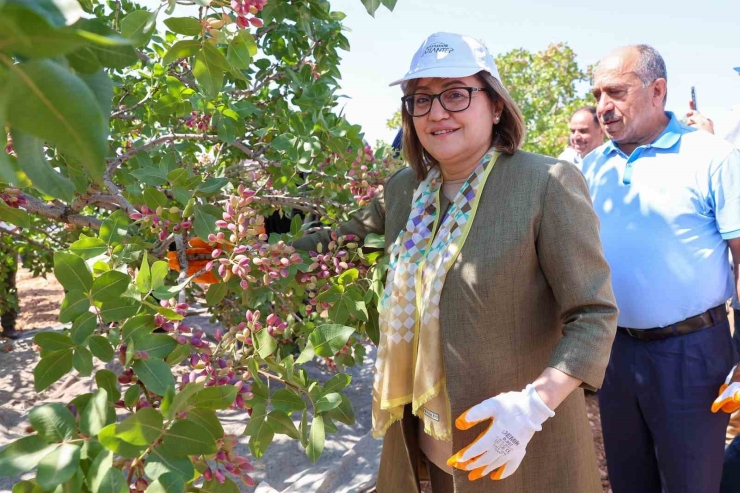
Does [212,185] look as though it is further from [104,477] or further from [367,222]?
[104,477]

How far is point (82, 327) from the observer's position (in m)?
1.15

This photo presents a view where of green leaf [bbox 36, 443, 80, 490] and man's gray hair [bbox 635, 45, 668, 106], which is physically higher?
man's gray hair [bbox 635, 45, 668, 106]

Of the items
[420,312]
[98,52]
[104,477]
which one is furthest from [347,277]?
[98,52]

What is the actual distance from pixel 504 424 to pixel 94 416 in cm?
91

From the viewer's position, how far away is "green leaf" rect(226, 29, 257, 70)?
4.76 ft

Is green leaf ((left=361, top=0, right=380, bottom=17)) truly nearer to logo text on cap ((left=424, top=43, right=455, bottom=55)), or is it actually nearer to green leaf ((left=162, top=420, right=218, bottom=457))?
logo text on cap ((left=424, top=43, right=455, bottom=55))

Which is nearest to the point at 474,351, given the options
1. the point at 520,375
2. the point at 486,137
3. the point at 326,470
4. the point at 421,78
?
the point at 520,375

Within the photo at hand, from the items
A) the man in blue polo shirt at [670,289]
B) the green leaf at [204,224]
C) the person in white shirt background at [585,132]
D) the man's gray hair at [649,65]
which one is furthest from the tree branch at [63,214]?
the person in white shirt background at [585,132]

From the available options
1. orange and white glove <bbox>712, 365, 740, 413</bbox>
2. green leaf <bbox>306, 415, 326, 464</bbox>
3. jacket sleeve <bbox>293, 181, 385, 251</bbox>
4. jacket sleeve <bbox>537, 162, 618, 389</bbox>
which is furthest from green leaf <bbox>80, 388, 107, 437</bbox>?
orange and white glove <bbox>712, 365, 740, 413</bbox>

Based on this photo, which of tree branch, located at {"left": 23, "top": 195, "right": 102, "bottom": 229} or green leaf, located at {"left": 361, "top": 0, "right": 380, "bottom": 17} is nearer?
green leaf, located at {"left": 361, "top": 0, "right": 380, "bottom": 17}

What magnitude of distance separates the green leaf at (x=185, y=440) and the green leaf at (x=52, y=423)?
0.15 m

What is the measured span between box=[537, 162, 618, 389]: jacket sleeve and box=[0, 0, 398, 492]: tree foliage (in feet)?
1.73

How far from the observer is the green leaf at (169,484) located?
0.97m

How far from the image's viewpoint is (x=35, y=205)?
2.01 metres
